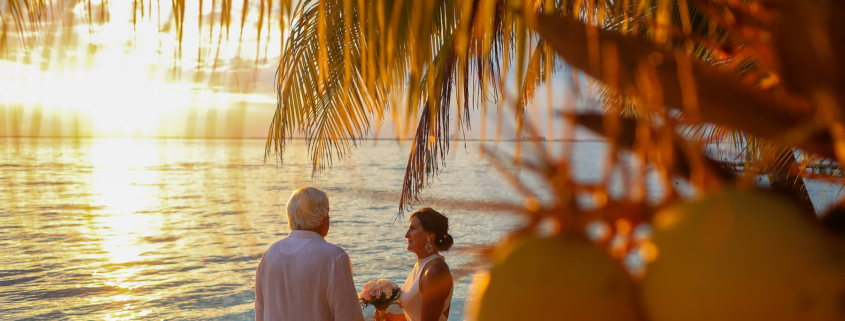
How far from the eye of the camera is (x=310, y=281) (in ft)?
9.84

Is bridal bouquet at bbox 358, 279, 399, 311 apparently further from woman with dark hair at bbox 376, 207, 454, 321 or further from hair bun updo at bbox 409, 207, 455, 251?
hair bun updo at bbox 409, 207, 455, 251

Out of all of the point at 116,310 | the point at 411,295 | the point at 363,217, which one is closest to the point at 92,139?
the point at 411,295

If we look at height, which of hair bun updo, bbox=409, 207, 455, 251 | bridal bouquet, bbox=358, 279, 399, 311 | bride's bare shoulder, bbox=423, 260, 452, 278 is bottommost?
bridal bouquet, bbox=358, 279, 399, 311

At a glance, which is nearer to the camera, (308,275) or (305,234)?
(308,275)

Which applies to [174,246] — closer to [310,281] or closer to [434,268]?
[434,268]

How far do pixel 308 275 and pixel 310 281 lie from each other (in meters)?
0.03

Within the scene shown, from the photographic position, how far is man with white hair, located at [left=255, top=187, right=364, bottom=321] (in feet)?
9.80

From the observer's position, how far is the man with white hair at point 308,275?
2988 millimetres

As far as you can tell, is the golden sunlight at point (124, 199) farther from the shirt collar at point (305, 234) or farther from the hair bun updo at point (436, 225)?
the hair bun updo at point (436, 225)

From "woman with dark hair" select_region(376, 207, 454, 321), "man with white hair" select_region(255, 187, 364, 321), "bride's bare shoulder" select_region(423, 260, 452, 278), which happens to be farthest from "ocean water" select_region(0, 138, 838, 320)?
"man with white hair" select_region(255, 187, 364, 321)

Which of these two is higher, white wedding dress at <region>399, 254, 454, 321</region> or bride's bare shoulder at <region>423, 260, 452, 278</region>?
bride's bare shoulder at <region>423, 260, 452, 278</region>

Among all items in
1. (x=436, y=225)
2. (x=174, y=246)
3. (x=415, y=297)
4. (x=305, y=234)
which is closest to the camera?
(x=305, y=234)

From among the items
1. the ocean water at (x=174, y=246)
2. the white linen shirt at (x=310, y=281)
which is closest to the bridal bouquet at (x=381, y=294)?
the ocean water at (x=174, y=246)

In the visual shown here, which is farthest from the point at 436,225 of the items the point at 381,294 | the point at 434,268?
the point at 381,294
